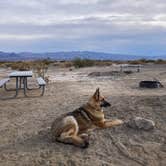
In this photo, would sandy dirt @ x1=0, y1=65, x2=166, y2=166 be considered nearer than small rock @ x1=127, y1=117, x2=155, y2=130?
Yes

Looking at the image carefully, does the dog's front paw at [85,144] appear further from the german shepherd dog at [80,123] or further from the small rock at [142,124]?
the small rock at [142,124]

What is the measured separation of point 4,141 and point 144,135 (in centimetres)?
277

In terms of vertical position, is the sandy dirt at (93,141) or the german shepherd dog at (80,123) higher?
the german shepherd dog at (80,123)

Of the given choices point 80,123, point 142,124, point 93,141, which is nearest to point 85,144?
point 93,141

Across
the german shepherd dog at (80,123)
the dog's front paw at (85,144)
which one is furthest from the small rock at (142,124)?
the dog's front paw at (85,144)

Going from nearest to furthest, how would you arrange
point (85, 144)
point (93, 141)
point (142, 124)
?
point (85, 144), point (93, 141), point (142, 124)

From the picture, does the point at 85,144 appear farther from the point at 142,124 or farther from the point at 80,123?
the point at 142,124

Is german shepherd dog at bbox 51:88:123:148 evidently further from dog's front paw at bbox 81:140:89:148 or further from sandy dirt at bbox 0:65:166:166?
sandy dirt at bbox 0:65:166:166

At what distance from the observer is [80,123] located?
8586mm

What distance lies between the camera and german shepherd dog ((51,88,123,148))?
8.03 metres

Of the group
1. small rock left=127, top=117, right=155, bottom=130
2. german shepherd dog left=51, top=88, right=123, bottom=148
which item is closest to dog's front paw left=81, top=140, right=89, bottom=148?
german shepherd dog left=51, top=88, right=123, bottom=148

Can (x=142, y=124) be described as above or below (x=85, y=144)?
above

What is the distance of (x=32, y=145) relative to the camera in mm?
8281

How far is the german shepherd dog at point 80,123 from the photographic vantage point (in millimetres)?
8031
